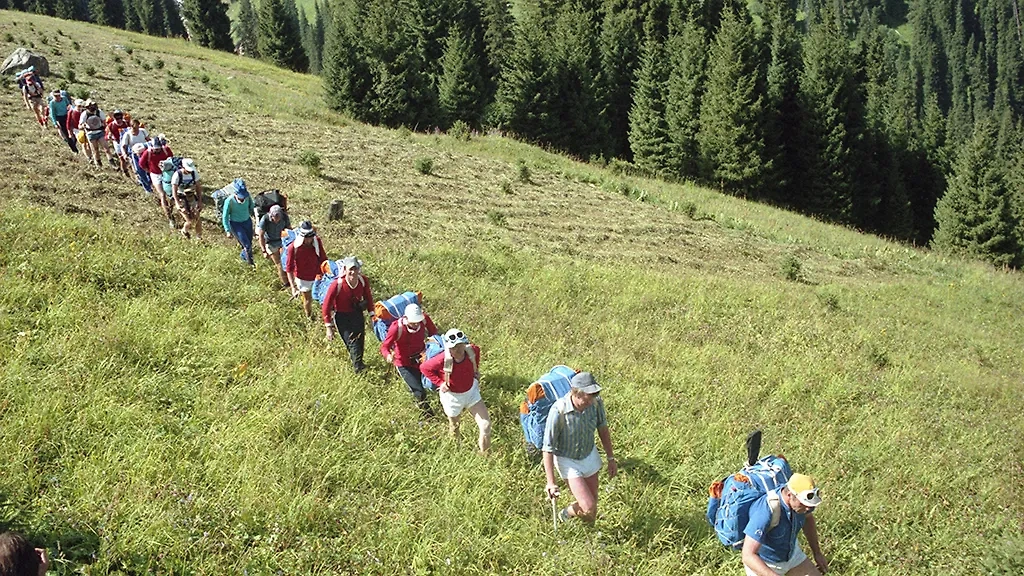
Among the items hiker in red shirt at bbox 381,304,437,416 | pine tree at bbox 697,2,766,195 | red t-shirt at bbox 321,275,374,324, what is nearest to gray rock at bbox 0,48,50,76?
red t-shirt at bbox 321,275,374,324

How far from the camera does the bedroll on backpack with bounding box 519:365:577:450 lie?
19.0ft

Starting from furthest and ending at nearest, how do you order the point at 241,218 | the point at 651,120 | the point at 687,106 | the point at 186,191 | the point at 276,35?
the point at 276,35, the point at 651,120, the point at 687,106, the point at 186,191, the point at 241,218

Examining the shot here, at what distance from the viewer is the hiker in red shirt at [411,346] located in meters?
6.71

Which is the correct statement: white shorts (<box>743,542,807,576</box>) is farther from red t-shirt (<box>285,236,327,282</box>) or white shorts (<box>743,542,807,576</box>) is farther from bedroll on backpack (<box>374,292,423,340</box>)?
red t-shirt (<box>285,236,327,282</box>)

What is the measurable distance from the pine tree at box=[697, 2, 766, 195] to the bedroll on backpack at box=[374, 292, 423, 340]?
3114 centimetres

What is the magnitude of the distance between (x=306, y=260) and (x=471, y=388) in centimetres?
348

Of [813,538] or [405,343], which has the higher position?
[405,343]

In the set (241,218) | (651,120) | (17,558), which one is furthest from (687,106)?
(17,558)

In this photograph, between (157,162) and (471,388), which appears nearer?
(471,388)

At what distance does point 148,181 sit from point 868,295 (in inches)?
688

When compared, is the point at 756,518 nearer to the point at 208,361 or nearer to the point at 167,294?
the point at 208,361

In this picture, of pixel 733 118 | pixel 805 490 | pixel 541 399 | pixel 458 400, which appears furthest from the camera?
pixel 733 118

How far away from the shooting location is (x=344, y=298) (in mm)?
7363

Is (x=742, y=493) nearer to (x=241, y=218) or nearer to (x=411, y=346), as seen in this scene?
(x=411, y=346)
